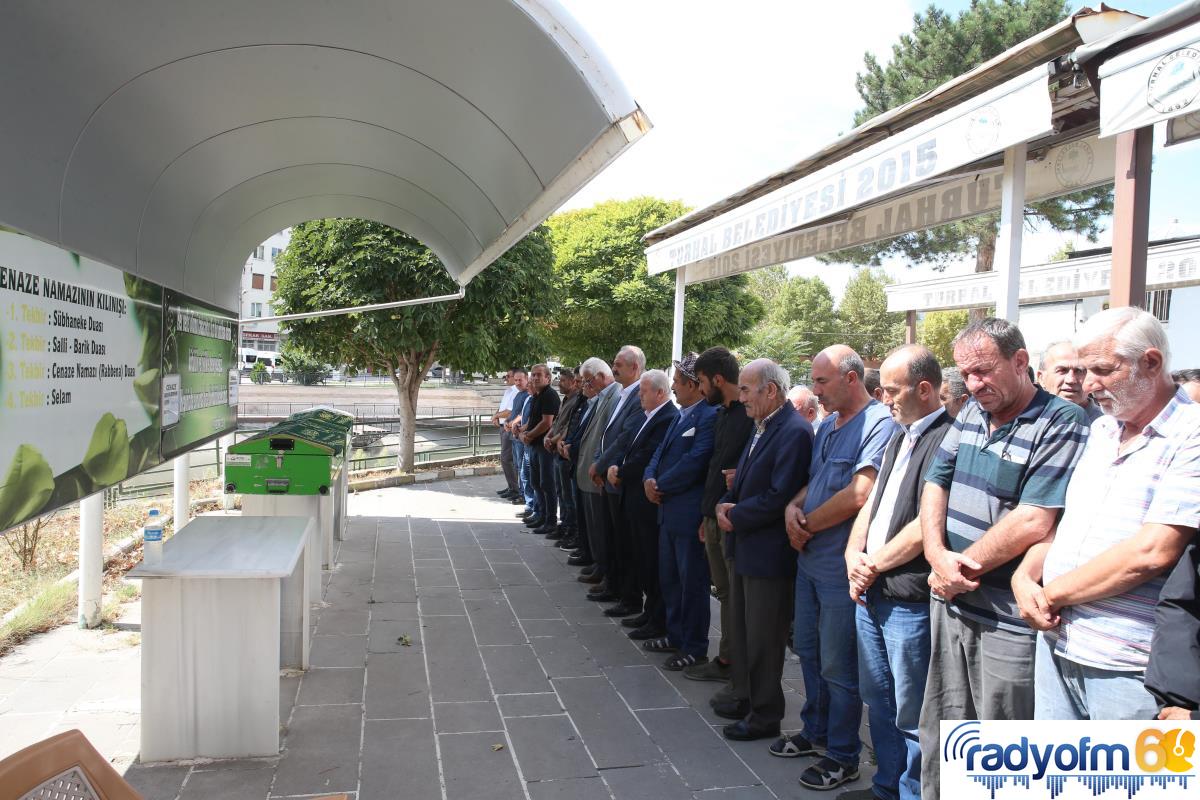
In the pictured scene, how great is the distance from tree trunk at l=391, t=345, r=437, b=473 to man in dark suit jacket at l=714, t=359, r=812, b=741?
9.41 meters

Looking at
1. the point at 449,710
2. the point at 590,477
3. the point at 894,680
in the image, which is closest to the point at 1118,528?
the point at 894,680

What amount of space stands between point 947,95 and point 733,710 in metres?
3.77

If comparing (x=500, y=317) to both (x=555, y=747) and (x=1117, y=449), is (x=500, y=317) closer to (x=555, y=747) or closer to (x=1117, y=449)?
(x=555, y=747)

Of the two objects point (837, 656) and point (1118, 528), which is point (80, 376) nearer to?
point (837, 656)

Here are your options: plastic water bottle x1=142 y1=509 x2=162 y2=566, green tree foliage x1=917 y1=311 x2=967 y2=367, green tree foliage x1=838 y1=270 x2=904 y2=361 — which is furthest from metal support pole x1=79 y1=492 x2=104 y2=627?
green tree foliage x1=838 y1=270 x2=904 y2=361

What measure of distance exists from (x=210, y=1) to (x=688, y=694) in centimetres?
A: 439

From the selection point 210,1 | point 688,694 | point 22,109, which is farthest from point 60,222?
point 688,694

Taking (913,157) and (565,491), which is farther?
(565,491)

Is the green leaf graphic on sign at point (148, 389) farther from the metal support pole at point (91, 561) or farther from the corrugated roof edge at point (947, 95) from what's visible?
the corrugated roof edge at point (947, 95)

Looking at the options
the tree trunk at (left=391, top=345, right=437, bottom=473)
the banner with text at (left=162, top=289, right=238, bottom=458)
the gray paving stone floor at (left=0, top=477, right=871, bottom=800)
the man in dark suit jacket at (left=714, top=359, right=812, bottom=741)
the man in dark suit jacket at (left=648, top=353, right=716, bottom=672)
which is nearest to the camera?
the gray paving stone floor at (left=0, top=477, right=871, bottom=800)

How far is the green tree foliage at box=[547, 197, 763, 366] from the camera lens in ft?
Answer: 82.1

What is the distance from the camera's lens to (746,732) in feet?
13.8

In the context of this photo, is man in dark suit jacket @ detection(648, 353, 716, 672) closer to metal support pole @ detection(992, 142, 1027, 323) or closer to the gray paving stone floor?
the gray paving stone floor

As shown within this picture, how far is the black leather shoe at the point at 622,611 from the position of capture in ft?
21.1
